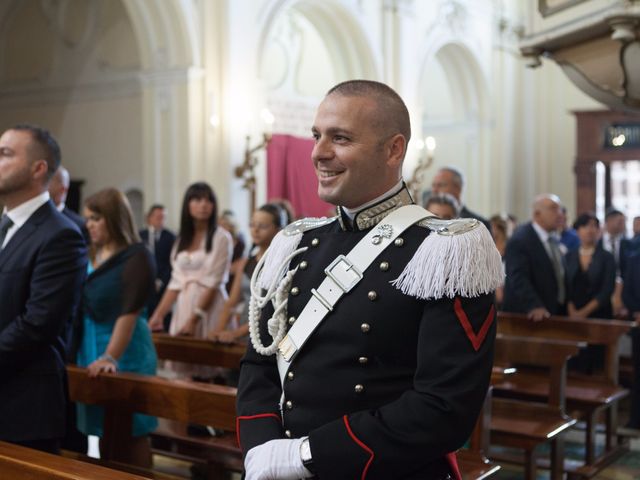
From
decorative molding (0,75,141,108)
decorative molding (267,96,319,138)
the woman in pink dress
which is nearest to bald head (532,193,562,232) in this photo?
the woman in pink dress

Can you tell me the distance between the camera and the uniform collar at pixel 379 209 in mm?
1731

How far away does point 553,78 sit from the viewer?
49.8 ft

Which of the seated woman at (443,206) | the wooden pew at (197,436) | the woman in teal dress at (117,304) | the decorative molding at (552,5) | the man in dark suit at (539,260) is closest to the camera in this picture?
the woman in teal dress at (117,304)

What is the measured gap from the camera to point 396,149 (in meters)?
1.70

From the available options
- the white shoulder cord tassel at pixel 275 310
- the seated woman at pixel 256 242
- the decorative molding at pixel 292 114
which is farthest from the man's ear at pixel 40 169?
the decorative molding at pixel 292 114

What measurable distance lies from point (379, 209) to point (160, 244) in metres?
6.03

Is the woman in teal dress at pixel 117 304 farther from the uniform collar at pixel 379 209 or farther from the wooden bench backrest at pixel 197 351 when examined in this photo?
the uniform collar at pixel 379 209

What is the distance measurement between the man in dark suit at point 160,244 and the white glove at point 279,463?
5.14m

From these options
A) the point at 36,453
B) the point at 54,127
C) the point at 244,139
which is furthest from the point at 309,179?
the point at 36,453

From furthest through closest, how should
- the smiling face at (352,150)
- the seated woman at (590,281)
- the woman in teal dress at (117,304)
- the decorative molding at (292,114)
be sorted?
the decorative molding at (292,114) → the seated woman at (590,281) → the woman in teal dress at (117,304) → the smiling face at (352,150)

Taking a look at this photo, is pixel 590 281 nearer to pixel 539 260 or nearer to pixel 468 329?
pixel 539 260

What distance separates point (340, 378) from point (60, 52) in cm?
995

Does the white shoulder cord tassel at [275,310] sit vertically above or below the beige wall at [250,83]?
below

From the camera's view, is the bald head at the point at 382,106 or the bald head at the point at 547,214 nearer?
the bald head at the point at 382,106
